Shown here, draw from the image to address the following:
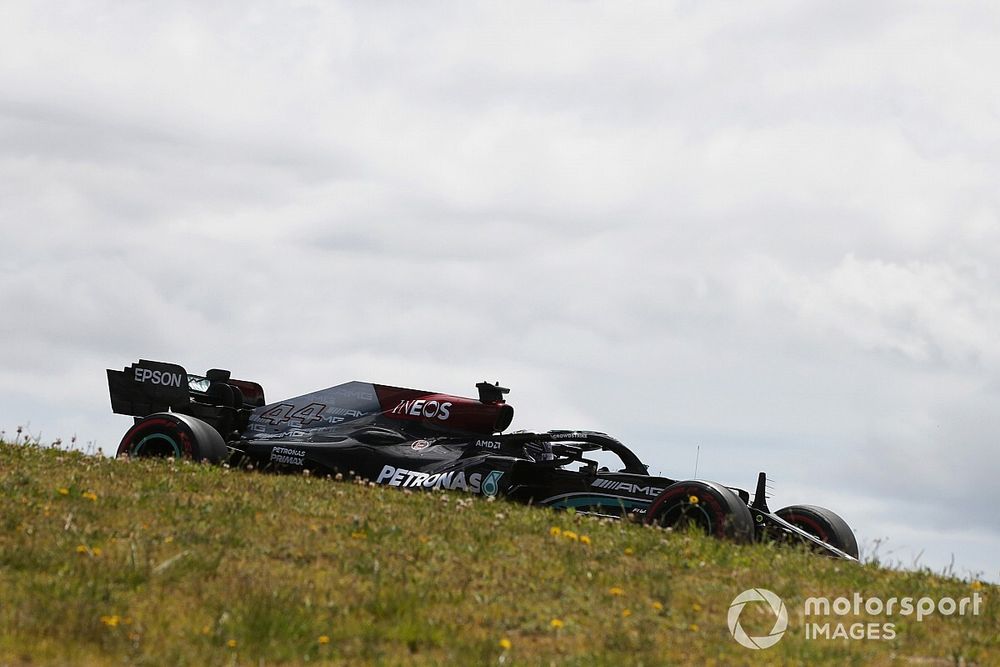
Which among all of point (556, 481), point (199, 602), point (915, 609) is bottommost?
point (199, 602)

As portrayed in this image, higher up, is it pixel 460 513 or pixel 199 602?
pixel 460 513

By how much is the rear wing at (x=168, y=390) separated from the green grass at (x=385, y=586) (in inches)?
199

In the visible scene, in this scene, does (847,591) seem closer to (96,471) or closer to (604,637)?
(604,637)

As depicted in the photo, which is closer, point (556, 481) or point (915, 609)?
point (915, 609)

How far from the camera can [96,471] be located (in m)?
12.1

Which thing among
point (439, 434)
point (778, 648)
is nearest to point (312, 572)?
point (778, 648)

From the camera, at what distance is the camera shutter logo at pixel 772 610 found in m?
7.64

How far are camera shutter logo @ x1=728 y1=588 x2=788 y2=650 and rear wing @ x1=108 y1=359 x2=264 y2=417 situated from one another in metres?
9.57

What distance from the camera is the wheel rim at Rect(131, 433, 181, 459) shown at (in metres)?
14.5

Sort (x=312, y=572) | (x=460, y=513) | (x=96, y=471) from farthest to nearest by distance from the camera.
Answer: (x=96, y=471)
(x=460, y=513)
(x=312, y=572)

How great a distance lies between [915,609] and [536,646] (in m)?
3.14

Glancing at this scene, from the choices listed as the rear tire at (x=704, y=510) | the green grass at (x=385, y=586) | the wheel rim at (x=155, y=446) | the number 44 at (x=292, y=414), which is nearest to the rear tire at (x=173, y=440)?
the wheel rim at (x=155, y=446)

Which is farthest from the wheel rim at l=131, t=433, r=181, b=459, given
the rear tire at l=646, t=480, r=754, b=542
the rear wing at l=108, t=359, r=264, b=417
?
the rear tire at l=646, t=480, r=754, b=542

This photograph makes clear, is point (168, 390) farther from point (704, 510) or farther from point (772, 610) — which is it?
point (772, 610)
